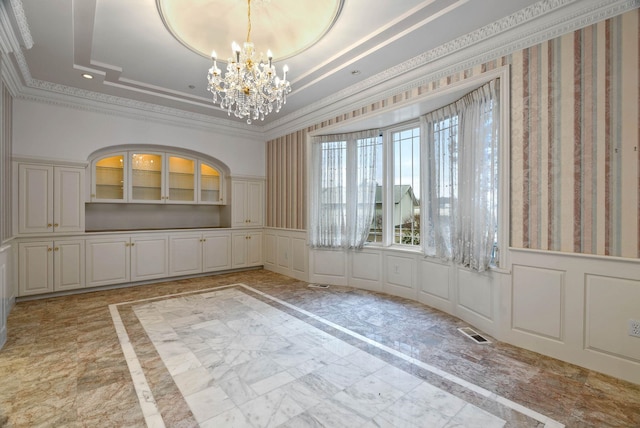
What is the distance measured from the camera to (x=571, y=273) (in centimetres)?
255

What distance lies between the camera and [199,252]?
581 cm

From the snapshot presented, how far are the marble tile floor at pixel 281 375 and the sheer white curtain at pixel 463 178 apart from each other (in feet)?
2.98

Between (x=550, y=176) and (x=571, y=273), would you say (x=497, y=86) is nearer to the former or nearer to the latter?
(x=550, y=176)

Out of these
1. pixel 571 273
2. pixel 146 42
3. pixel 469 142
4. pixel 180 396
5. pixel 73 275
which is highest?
pixel 146 42

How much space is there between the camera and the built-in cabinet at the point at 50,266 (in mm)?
4203

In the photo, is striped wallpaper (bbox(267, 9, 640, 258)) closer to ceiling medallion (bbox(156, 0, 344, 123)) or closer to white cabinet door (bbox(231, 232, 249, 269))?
ceiling medallion (bbox(156, 0, 344, 123))

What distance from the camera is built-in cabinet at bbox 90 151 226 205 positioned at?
16.8 ft

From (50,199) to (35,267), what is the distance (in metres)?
0.99

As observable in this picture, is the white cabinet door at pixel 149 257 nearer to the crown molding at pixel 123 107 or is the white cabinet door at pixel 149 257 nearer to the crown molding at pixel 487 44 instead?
the crown molding at pixel 123 107

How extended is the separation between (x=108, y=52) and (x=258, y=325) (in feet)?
11.9

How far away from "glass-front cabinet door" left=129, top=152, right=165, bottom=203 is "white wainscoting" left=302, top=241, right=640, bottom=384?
5.12m

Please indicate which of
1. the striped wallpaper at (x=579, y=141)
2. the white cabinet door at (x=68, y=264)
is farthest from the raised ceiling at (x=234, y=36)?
the white cabinet door at (x=68, y=264)

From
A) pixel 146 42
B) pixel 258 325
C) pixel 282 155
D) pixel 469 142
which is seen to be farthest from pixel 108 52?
pixel 469 142

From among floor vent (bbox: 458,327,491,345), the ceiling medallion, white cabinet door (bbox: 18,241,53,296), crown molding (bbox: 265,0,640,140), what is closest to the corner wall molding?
the ceiling medallion
